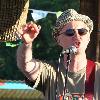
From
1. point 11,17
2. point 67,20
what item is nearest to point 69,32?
point 67,20

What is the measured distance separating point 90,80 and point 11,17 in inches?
53.1

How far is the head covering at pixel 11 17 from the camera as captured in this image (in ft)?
13.8

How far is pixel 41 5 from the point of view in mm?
25312

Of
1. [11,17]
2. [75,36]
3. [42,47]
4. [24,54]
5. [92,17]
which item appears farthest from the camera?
[42,47]

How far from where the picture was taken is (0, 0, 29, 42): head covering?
4.19 meters

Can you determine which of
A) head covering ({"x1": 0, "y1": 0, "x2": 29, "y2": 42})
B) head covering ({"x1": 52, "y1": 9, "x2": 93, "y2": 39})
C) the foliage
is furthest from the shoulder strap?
the foliage

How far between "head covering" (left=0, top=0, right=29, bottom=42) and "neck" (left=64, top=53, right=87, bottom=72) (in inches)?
47.0

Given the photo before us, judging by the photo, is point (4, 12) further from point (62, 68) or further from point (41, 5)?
point (41, 5)

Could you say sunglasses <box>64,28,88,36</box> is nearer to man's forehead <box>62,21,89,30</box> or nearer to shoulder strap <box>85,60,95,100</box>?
man's forehead <box>62,21,89,30</box>

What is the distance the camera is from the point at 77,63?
121 inches

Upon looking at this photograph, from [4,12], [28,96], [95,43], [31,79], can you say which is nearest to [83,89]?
[31,79]

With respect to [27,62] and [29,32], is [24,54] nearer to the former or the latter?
[27,62]

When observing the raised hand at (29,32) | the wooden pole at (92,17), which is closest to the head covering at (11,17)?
the wooden pole at (92,17)

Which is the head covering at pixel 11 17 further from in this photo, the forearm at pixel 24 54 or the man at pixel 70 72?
the forearm at pixel 24 54
